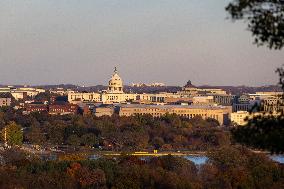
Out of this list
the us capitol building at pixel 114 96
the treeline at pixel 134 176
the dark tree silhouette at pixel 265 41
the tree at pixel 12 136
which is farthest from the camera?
the us capitol building at pixel 114 96

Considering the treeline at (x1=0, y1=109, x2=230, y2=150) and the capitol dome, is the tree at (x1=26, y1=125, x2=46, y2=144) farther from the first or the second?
the capitol dome

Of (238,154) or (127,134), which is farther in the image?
(127,134)

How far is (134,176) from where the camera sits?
97.8ft

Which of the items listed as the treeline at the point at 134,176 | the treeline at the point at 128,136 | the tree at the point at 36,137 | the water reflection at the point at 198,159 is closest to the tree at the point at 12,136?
the treeline at the point at 128,136

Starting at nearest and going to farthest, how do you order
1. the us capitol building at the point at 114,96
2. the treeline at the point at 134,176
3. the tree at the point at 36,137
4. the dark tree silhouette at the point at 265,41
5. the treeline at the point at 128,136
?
the dark tree silhouette at the point at 265,41 → the treeline at the point at 134,176 → the treeline at the point at 128,136 → the tree at the point at 36,137 → the us capitol building at the point at 114,96

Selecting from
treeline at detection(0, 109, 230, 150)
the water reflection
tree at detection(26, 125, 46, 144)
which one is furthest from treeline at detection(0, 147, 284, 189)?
tree at detection(26, 125, 46, 144)

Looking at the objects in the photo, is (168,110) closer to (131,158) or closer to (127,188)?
(131,158)

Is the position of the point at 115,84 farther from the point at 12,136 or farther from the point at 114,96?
the point at 12,136

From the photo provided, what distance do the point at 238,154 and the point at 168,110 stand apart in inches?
2231

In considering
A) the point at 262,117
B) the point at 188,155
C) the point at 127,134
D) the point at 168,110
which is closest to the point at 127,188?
the point at 262,117

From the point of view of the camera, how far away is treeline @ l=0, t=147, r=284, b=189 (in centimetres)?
2881

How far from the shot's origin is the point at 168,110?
94562mm

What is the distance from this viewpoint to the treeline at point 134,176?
94.5 ft

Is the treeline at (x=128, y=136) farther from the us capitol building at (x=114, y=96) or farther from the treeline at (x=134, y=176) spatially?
the us capitol building at (x=114, y=96)
